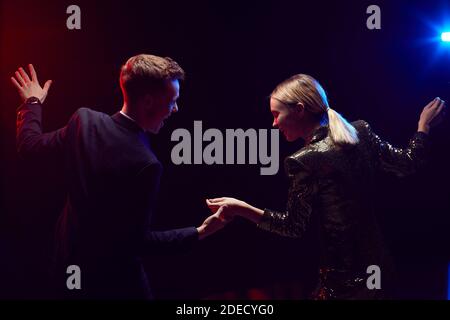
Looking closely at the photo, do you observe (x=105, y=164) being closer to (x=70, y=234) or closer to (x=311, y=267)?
(x=70, y=234)

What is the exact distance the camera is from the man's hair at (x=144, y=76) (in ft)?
8.04

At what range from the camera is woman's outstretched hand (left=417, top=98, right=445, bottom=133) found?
2.87 meters

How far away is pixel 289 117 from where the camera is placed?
2.58 metres

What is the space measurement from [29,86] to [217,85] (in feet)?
3.79

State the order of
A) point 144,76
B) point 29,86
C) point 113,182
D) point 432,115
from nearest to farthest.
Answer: point 113,182, point 144,76, point 29,86, point 432,115

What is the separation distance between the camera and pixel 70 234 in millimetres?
2377

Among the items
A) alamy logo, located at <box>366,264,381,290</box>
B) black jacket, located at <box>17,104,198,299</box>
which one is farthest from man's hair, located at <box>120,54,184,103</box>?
alamy logo, located at <box>366,264,381,290</box>

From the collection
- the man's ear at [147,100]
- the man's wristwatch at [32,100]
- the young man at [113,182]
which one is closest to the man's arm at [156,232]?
the young man at [113,182]

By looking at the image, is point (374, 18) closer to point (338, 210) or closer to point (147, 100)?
point (338, 210)

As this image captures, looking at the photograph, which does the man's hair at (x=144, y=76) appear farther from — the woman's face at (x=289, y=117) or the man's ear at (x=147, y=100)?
the woman's face at (x=289, y=117)

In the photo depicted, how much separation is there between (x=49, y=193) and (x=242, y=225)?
1.29 metres

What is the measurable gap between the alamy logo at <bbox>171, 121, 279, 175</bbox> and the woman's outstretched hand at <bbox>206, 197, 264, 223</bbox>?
520 millimetres

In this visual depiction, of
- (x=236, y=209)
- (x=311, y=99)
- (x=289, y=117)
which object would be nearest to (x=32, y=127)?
(x=236, y=209)
